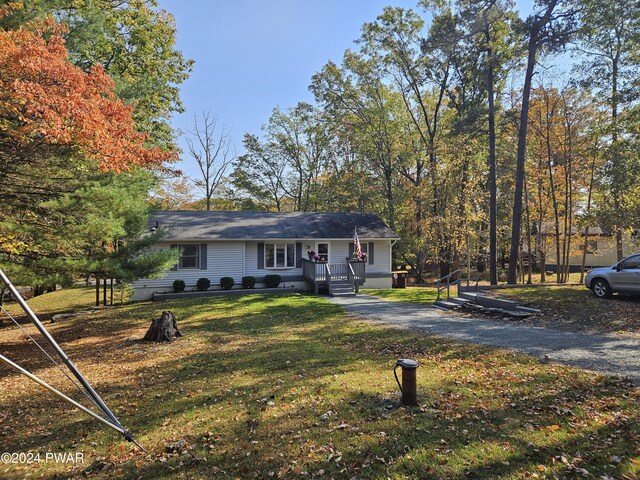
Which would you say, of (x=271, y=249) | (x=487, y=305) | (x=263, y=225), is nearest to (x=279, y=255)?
(x=271, y=249)

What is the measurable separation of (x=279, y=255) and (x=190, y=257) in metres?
4.82

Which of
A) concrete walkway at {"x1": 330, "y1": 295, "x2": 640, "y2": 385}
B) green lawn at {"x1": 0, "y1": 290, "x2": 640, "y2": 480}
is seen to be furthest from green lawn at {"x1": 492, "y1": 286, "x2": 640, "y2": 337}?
green lawn at {"x1": 0, "y1": 290, "x2": 640, "y2": 480}

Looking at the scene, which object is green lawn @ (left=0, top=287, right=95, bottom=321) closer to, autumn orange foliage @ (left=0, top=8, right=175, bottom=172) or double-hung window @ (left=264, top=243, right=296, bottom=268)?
double-hung window @ (left=264, top=243, right=296, bottom=268)

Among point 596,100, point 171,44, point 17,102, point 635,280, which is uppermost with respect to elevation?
point 171,44

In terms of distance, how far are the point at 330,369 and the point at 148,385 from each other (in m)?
3.21

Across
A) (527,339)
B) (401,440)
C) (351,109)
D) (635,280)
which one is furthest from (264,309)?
(351,109)

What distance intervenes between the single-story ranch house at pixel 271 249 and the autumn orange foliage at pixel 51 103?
10317 millimetres

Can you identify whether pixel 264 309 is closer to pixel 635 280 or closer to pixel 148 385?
pixel 148 385

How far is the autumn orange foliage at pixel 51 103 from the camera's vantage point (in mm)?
5680

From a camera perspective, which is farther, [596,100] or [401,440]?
[596,100]

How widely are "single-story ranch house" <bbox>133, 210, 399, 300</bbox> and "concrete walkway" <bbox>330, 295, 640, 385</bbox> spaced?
602cm

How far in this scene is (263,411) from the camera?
15.3 ft

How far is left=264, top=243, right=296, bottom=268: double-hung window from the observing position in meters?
19.8

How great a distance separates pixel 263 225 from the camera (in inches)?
823
